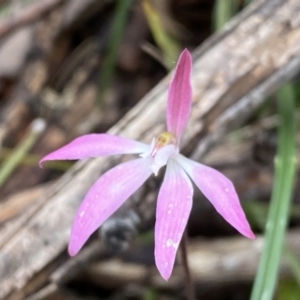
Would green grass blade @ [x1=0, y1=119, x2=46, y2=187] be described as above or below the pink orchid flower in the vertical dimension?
above

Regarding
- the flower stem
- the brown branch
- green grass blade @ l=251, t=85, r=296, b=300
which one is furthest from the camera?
the brown branch

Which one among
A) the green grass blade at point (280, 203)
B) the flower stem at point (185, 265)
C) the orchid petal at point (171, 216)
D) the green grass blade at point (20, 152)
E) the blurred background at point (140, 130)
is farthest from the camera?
the green grass blade at point (20, 152)

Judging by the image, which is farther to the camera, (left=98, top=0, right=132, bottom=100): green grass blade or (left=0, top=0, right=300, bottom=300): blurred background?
(left=98, top=0, right=132, bottom=100): green grass blade

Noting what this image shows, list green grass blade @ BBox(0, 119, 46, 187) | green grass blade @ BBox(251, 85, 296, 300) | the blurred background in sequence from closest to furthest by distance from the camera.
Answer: green grass blade @ BBox(251, 85, 296, 300) → the blurred background → green grass blade @ BBox(0, 119, 46, 187)

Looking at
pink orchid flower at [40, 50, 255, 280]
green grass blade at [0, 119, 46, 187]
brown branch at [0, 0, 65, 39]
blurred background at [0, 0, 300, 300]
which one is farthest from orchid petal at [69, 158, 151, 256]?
brown branch at [0, 0, 65, 39]

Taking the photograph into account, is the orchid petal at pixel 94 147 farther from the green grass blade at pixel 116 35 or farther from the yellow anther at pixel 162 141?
the green grass blade at pixel 116 35

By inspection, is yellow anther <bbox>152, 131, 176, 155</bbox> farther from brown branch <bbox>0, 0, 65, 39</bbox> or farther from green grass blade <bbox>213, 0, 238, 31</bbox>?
Result: brown branch <bbox>0, 0, 65, 39</bbox>

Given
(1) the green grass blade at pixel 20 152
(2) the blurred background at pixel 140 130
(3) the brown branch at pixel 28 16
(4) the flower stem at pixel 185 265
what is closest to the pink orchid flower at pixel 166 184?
(4) the flower stem at pixel 185 265

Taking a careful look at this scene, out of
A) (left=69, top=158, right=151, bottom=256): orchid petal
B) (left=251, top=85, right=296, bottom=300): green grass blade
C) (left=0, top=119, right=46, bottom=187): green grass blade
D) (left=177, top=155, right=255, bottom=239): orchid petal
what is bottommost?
(left=251, top=85, right=296, bottom=300): green grass blade
